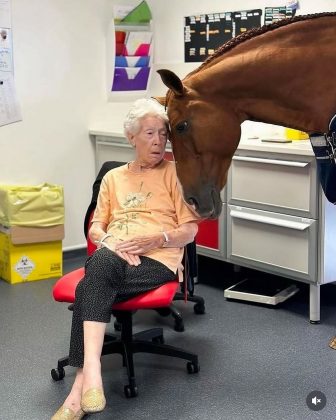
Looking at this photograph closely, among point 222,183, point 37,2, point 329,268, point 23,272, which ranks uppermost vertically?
point 37,2

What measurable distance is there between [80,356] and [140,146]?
33.9 inches

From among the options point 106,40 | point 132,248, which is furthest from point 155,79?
point 132,248

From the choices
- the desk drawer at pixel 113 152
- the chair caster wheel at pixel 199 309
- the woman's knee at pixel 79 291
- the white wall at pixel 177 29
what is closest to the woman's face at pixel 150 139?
the woman's knee at pixel 79 291

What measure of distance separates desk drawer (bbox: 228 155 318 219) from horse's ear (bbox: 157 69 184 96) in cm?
140

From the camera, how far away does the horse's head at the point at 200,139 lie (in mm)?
1873

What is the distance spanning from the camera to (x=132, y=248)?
2.51 m

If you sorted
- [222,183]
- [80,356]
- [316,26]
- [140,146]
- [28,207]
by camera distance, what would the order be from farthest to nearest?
[28,207] → [140,146] → [80,356] → [222,183] → [316,26]

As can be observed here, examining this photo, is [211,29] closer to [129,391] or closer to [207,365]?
[207,365]

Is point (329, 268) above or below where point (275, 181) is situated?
below

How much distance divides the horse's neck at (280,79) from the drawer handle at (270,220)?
1376 millimetres

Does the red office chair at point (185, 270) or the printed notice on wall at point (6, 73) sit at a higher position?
the printed notice on wall at point (6, 73)

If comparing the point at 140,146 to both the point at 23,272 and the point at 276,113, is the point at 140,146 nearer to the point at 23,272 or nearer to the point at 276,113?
the point at 276,113

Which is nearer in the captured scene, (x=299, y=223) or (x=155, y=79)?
(x=299, y=223)

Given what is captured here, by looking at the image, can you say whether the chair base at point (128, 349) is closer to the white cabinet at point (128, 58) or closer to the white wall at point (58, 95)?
the white wall at point (58, 95)
